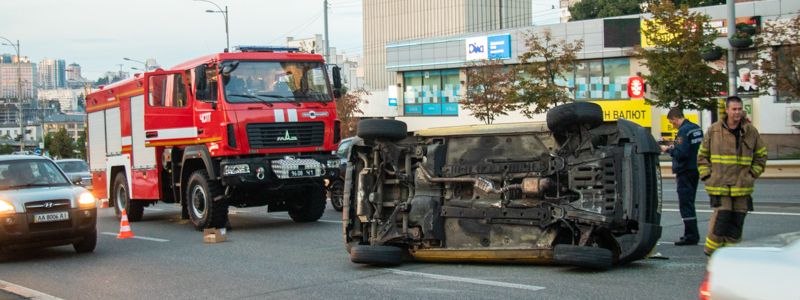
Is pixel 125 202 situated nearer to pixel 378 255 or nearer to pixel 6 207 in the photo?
pixel 6 207

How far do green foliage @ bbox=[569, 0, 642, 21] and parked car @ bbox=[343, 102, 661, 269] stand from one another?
2376 inches

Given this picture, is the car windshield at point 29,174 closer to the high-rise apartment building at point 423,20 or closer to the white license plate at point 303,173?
the white license plate at point 303,173

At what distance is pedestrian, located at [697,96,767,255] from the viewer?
8.83 metres

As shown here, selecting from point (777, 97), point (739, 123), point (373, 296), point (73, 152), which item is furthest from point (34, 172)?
point (73, 152)

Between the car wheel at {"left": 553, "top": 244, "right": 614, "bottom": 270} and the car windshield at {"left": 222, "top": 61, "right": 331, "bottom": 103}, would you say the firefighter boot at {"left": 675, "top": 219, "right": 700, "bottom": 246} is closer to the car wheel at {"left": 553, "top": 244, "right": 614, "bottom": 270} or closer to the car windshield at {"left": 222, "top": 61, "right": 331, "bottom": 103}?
the car wheel at {"left": 553, "top": 244, "right": 614, "bottom": 270}

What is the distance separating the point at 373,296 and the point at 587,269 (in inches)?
85.7

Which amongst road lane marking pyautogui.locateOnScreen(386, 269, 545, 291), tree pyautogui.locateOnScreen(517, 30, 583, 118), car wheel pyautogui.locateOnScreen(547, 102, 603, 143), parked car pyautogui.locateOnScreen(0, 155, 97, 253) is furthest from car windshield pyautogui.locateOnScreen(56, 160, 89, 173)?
car wheel pyautogui.locateOnScreen(547, 102, 603, 143)

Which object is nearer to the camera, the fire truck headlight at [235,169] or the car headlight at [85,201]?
the car headlight at [85,201]

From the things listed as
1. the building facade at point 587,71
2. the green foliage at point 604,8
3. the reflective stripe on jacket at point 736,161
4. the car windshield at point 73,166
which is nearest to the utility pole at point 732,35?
the building facade at point 587,71

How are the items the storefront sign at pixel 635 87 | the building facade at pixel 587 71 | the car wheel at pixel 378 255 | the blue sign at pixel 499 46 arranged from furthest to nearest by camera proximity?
the blue sign at pixel 499 46
the storefront sign at pixel 635 87
the building facade at pixel 587 71
the car wheel at pixel 378 255

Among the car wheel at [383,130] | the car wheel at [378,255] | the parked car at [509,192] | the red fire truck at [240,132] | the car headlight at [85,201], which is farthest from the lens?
the red fire truck at [240,132]

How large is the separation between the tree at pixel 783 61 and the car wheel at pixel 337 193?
727 inches

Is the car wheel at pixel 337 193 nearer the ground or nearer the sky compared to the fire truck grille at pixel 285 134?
nearer the ground

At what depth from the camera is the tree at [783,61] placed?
30231 mm
